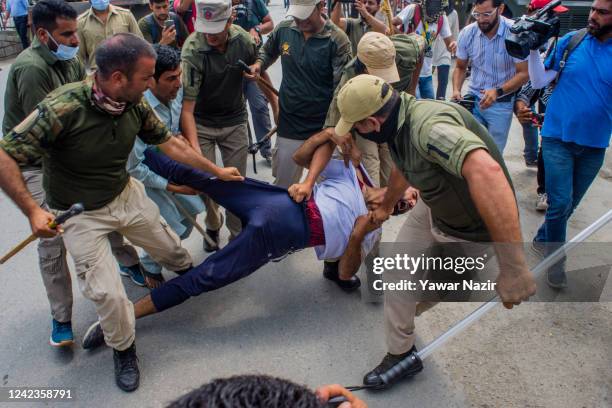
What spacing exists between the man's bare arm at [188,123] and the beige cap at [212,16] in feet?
1.63

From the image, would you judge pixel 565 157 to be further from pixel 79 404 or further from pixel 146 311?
pixel 79 404

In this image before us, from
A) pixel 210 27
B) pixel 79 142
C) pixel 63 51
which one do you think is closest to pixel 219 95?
pixel 210 27

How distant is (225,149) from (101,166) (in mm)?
1425

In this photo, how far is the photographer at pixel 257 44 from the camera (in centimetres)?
533

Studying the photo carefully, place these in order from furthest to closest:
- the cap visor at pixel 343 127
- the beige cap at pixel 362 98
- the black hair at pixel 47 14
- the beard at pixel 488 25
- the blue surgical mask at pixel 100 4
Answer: the blue surgical mask at pixel 100 4 → the beard at pixel 488 25 → the black hair at pixel 47 14 → the cap visor at pixel 343 127 → the beige cap at pixel 362 98

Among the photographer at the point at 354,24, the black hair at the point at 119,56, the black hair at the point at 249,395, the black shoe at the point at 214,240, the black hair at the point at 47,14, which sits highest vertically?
the black hair at the point at 47,14

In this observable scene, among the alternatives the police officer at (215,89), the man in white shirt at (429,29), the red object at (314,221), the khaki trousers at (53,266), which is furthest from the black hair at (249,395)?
the man in white shirt at (429,29)

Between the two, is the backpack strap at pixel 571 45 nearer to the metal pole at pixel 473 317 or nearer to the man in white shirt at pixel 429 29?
the metal pole at pixel 473 317

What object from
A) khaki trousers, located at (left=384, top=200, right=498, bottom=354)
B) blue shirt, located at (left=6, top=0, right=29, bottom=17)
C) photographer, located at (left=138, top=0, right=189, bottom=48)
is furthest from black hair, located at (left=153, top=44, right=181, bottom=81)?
blue shirt, located at (left=6, top=0, right=29, bottom=17)

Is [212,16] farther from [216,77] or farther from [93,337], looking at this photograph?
[93,337]

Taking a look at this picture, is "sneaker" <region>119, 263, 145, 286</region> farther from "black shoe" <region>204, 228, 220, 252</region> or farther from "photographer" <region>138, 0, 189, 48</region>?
"photographer" <region>138, 0, 189, 48</region>

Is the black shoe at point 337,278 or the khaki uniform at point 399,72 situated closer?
the black shoe at point 337,278

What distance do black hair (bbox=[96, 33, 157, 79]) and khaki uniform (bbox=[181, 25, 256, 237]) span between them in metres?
1.12

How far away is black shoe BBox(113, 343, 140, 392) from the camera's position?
271 centimetres
